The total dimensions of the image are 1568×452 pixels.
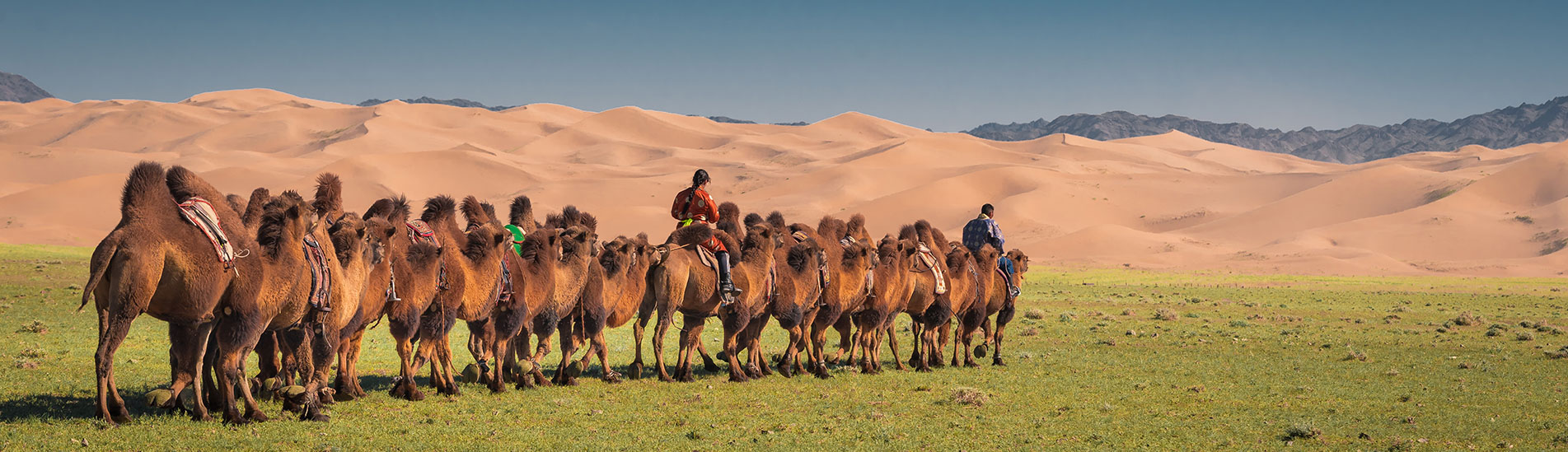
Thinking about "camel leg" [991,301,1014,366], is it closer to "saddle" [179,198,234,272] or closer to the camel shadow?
the camel shadow

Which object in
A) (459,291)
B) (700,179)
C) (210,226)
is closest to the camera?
(210,226)

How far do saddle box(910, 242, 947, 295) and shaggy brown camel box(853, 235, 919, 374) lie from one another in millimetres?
92

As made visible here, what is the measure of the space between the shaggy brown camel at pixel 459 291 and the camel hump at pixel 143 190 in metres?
2.78

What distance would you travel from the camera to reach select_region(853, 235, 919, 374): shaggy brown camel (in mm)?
15062

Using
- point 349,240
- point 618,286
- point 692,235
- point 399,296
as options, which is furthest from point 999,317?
point 349,240

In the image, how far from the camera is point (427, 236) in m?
11.1

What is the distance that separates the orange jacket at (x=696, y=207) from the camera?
14.3 m

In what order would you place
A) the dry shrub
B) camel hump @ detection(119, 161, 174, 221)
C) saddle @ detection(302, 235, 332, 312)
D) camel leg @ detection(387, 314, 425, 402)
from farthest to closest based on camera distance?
the dry shrub < camel leg @ detection(387, 314, 425, 402) < saddle @ detection(302, 235, 332, 312) < camel hump @ detection(119, 161, 174, 221)

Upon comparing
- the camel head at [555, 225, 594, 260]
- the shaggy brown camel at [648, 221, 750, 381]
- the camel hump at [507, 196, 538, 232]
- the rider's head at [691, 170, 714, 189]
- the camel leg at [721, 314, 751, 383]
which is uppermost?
the rider's head at [691, 170, 714, 189]

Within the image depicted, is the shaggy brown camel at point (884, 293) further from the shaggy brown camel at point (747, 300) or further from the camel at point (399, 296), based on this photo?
the camel at point (399, 296)

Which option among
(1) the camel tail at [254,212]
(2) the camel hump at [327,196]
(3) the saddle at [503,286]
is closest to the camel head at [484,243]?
(3) the saddle at [503,286]

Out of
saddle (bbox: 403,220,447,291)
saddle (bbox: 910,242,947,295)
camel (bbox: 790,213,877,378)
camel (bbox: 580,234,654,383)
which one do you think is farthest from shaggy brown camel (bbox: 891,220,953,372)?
saddle (bbox: 403,220,447,291)

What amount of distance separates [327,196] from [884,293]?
7299 mm

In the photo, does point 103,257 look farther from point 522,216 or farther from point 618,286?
point 522,216
